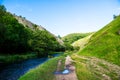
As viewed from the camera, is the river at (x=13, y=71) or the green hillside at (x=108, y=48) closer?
the river at (x=13, y=71)

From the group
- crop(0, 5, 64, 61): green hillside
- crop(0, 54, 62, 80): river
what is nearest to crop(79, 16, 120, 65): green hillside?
crop(0, 54, 62, 80): river

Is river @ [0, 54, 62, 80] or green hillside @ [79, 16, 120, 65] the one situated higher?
green hillside @ [79, 16, 120, 65]

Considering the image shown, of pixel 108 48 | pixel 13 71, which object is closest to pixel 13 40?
pixel 13 71

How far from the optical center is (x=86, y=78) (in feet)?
134

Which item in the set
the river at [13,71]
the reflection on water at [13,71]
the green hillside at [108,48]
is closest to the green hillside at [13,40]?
the river at [13,71]

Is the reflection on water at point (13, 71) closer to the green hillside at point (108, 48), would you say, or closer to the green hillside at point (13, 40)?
the green hillside at point (108, 48)

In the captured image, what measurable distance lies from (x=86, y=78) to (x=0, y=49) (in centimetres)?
7447

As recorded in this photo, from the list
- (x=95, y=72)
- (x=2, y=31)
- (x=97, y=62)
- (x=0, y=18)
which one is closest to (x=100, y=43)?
(x=97, y=62)

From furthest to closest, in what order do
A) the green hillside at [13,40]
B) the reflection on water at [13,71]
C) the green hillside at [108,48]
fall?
the green hillside at [13,40] < the green hillside at [108,48] < the reflection on water at [13,71]

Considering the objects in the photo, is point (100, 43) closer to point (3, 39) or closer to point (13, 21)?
point (3, 39)

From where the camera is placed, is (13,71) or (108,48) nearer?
(13,71)

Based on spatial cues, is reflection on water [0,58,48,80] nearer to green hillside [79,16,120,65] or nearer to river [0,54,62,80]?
river [0,54,62,80]

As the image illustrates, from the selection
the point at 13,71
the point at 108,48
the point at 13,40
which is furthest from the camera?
the point at 13,40

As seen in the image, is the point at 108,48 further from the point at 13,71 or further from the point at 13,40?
the point at 13,40
